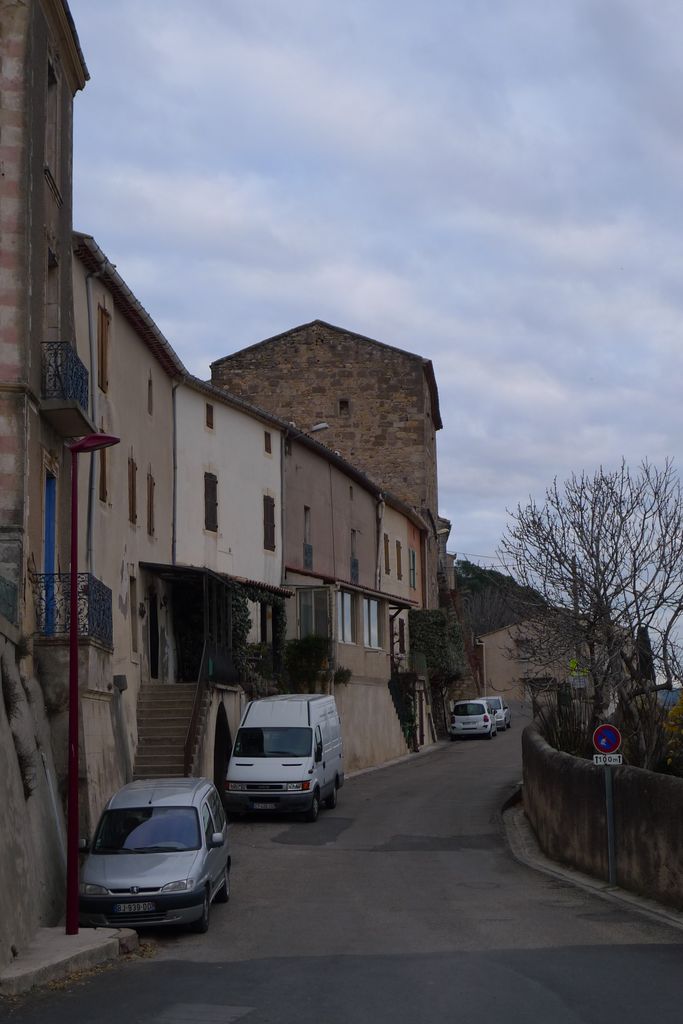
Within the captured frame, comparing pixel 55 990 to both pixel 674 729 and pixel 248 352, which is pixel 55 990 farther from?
pixel 248 352

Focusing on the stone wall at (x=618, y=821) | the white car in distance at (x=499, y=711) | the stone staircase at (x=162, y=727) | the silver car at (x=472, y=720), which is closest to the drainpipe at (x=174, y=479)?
the stone staircase at (x=162, y=727)

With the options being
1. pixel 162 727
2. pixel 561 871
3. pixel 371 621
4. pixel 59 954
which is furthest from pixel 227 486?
pixel 59 954

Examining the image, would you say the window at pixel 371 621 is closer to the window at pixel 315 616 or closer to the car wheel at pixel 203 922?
the window at pixel 315 616

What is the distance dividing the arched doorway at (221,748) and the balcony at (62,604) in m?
9.34

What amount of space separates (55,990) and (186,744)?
13.0 meters

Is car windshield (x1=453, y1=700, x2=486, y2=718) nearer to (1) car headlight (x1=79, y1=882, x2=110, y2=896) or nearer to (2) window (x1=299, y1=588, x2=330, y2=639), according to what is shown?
(2) window (x1=299, y1=588, x2=330, y2=639)

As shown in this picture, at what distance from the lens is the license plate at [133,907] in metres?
14.8

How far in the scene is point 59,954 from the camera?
13.0 metres

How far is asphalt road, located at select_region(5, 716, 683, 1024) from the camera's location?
10492 mm

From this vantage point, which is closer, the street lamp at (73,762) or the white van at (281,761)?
the street lamp at (73,762)

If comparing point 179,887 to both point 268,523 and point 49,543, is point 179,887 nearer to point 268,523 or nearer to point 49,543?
point 49,543

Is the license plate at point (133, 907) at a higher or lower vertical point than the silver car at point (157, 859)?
lower

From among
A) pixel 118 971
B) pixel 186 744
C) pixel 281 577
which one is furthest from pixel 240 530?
pixel 118 971

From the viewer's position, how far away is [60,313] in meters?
20.8
